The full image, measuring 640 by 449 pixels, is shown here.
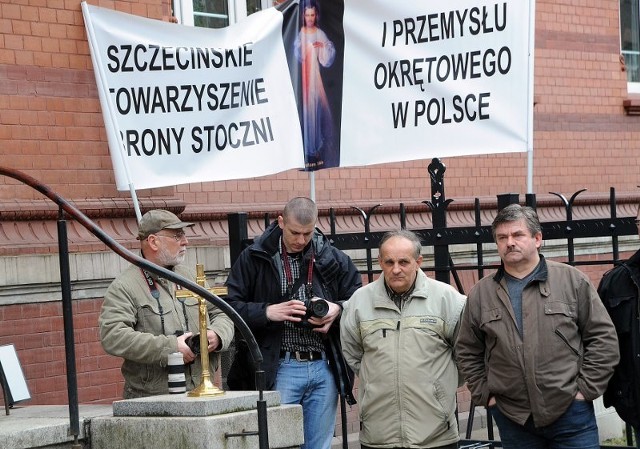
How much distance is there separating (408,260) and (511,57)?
1790 mm

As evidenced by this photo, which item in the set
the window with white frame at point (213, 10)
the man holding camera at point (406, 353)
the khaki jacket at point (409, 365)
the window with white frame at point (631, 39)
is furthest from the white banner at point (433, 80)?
the window with white frame at point (631, 39)

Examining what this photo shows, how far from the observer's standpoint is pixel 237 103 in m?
7.94

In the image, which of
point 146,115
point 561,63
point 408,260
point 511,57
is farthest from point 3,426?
point 561,63

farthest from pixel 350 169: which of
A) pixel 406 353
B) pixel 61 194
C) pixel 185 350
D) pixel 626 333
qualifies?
pixel 626 333

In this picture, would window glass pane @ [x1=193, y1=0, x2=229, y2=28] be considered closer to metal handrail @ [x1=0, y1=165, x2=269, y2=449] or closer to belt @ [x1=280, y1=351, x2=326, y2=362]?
belt @ [x1=280, y1=351, x2=326, y2=362]

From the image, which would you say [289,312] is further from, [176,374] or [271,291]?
[176,374]

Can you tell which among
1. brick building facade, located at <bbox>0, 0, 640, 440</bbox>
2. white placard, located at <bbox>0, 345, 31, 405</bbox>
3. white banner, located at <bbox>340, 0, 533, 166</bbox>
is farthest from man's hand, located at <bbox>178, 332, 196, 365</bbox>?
brick building facade, located at <bbox>0, 0, 640, 440</bbox>

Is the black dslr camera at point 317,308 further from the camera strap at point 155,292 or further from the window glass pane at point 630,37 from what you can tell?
the window glass pane at point 630,37

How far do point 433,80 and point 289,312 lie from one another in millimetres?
1879

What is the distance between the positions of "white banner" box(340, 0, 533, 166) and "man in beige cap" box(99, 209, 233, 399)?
1.65 metres

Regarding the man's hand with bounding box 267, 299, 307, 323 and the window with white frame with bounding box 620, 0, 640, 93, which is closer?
the man's hand with bounding box 267, 299, 307, 323

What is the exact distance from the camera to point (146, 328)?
20.9ft

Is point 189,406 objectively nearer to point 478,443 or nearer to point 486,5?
point 478,443

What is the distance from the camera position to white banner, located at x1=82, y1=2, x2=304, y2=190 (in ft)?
25.5
